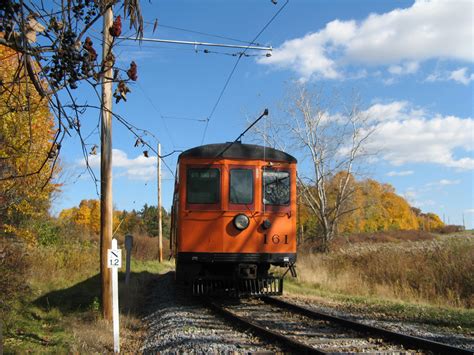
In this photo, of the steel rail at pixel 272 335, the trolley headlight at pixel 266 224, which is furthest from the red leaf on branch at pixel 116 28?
the trolley headlight at pixel 266 224

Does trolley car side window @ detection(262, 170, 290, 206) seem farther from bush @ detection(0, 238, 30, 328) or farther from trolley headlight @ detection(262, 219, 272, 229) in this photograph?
bush @ detection(0, 238, 30, 328)

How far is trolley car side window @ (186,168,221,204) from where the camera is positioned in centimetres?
1066

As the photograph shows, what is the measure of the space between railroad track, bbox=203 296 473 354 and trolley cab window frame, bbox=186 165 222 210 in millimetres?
2137

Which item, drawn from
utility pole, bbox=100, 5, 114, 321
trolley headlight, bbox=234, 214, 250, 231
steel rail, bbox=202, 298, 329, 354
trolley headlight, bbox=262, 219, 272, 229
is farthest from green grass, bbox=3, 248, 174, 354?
trolley headlight, bbox=262, 219, 272, 229

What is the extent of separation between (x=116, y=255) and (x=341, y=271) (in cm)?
1311

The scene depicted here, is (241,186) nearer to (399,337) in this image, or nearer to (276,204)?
(276,204)

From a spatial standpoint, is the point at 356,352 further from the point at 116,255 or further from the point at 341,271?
the point at 341,271

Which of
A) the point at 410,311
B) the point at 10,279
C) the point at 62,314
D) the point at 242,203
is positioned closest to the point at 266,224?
the point at 242,203

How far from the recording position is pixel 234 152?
1095cm

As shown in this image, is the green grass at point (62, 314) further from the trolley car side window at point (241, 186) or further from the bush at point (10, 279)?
the trolley car side window at point (241, 186)

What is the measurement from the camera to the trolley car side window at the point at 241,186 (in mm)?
10781

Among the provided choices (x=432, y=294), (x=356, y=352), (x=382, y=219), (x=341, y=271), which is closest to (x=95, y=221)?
(x=382, y=219)

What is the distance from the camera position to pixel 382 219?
274 ft

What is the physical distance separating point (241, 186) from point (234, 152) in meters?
0.76
